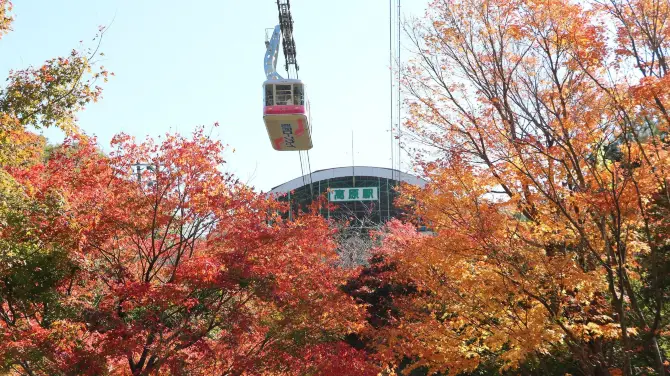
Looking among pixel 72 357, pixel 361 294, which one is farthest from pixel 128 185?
pixel 361 294

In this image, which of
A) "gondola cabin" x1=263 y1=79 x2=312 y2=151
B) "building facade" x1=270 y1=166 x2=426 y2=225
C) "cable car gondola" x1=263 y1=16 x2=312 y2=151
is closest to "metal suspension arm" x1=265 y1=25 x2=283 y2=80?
"cable car gondola" x1=263 y1=16 x2=312 y2=151

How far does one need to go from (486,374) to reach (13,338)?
40.8 feet

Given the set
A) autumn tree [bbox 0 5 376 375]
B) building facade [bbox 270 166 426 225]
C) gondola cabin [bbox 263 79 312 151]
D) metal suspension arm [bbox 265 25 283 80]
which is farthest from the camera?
building facade [bbox 270 166 426 225]

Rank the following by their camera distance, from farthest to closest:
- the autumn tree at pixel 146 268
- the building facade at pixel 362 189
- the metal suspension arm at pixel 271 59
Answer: the building facade at pixel 362 189
the metal suspension arm at pixel 271 59
the autumn tree at pixel 146 268

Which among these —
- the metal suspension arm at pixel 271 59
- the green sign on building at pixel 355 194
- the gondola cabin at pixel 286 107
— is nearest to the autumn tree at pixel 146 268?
the gondola cabin at pixel 286 107

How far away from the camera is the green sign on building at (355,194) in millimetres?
44031

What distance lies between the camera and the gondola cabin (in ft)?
72.8

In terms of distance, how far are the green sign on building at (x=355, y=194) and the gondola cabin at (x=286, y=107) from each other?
2128cm

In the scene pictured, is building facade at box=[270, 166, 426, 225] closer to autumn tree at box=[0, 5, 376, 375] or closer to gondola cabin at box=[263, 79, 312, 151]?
gondola cabin at box=[263, 79, 312, 151]

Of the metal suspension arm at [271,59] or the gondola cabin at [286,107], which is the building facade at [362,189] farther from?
the gondola cabin at [286,107]

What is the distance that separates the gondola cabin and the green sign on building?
21.3 m

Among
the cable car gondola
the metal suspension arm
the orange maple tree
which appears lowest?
the orange maple tree

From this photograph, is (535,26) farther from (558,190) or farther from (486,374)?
(486,374)

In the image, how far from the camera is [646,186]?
23.6ft
